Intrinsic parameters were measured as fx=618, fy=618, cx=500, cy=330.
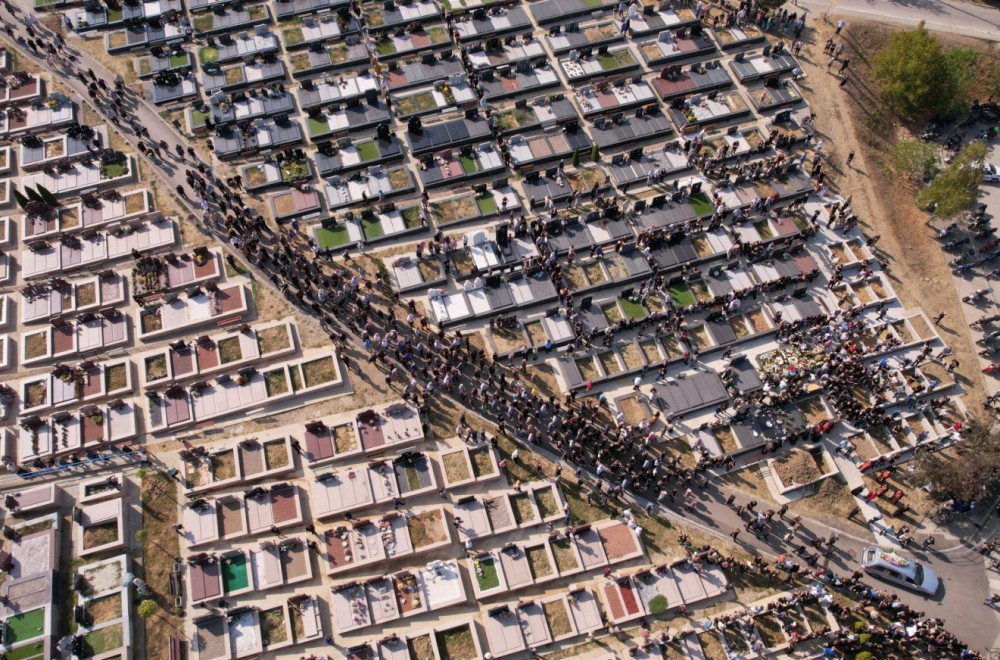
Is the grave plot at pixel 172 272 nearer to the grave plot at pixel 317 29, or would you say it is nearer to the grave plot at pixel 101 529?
the grave plot at pixel 101 529

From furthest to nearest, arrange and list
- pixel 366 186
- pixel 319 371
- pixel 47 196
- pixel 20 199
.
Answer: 1. pixel 366 186
2. pixel 47 196
3. pixel 20 199
4. pixel 319 371

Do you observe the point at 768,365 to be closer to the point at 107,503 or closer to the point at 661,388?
the point at 661,388

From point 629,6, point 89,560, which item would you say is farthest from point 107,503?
point 629,6

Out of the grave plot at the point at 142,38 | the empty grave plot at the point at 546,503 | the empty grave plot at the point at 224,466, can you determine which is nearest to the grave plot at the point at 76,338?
the empty grave plot at the point at 224,466

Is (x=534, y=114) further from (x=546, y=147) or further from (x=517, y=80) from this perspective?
(x=517, y=80)

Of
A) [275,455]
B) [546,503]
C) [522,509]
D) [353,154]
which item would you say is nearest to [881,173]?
[546,503]

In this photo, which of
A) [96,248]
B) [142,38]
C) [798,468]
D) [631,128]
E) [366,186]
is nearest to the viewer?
[798,468]

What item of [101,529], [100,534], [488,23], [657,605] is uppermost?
[488,23]
